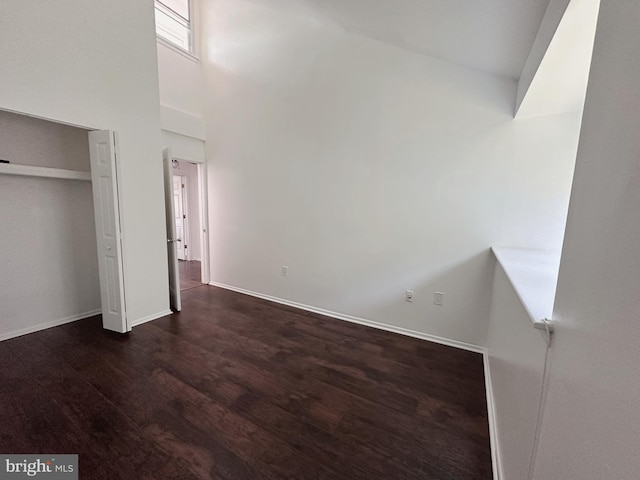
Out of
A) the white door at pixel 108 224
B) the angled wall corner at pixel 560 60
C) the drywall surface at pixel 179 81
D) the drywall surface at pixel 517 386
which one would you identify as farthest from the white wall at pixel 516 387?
the drywall surface at pixel 179 81

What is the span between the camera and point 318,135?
3.46 m

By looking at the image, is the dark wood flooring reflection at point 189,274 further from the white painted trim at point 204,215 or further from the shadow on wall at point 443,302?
the shadow on wall at point 443,302

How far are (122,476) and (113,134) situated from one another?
287 centimetres

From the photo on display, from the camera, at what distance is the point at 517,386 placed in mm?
1354

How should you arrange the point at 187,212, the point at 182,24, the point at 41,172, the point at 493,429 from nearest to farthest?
the point at 493,429 < the point at 41,172 < the point at 182,24 < the point at 187,212

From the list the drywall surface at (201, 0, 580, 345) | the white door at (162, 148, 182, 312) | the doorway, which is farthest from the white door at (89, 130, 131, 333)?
the doorway

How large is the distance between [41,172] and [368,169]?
11.2 feet

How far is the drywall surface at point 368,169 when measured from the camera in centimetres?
258

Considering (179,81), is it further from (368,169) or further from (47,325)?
(47,325)

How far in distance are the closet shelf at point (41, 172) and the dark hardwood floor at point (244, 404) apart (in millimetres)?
1695

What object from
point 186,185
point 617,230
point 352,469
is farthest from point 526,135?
point 186,185

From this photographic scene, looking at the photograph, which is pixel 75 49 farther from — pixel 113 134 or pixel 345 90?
pixel 345 90

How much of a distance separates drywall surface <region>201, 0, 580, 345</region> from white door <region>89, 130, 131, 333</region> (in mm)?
1702

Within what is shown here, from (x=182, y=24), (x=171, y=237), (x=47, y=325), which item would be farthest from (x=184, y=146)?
(x=47, y=325)
